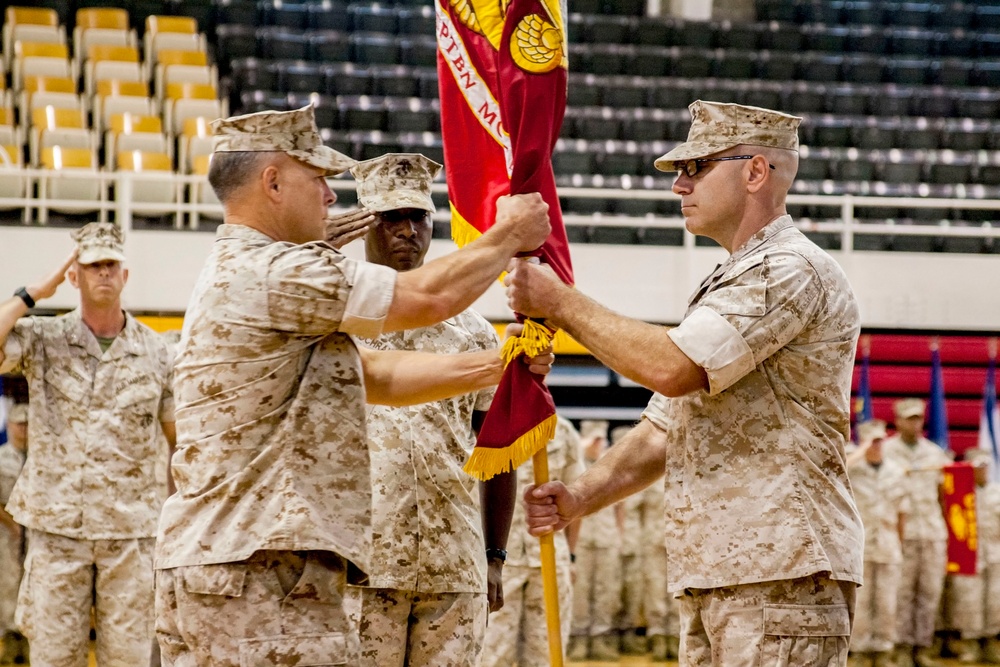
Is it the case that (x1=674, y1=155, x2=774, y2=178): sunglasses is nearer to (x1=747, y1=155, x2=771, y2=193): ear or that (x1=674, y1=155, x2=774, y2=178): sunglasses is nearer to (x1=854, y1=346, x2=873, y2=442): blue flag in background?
(x1=747, y1=155, x2=771, y2=193): ear

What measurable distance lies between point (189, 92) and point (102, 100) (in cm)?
76

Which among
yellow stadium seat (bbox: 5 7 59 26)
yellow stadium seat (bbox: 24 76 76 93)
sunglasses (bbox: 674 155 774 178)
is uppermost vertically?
yellow stadium seat (bbox: 5 7 59 26)

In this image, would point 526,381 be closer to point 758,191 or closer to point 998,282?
point 758,191

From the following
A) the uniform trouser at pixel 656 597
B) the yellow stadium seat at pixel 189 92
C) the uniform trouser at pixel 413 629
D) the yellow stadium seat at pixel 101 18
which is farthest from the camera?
the yellow stadium seat at pixel 101 18

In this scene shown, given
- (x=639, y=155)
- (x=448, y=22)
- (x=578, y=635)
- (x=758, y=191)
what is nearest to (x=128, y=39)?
(x=639, y=155)

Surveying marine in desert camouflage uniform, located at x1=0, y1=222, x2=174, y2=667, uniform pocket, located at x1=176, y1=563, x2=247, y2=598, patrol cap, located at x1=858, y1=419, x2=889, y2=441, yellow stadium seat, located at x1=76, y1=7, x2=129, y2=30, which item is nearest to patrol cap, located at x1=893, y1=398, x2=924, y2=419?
patrol cap, located at x1=858, y1=419, x2=889, y2=441

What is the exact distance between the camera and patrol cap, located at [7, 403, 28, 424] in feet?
26.1

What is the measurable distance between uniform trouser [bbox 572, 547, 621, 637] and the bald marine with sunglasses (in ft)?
19.7

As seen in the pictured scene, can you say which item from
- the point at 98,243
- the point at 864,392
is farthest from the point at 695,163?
the point at 864,392

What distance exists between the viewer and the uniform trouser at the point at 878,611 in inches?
344

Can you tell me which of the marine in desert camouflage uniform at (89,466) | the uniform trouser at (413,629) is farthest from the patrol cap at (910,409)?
the uniform trouser at (413,629)

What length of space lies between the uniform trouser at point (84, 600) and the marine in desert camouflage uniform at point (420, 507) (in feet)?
5.75

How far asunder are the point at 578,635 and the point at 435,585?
18.9 feet

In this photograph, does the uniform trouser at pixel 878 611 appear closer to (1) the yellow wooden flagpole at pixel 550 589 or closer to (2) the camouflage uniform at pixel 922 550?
(2) the camouflage uniform at pixel 922 550
